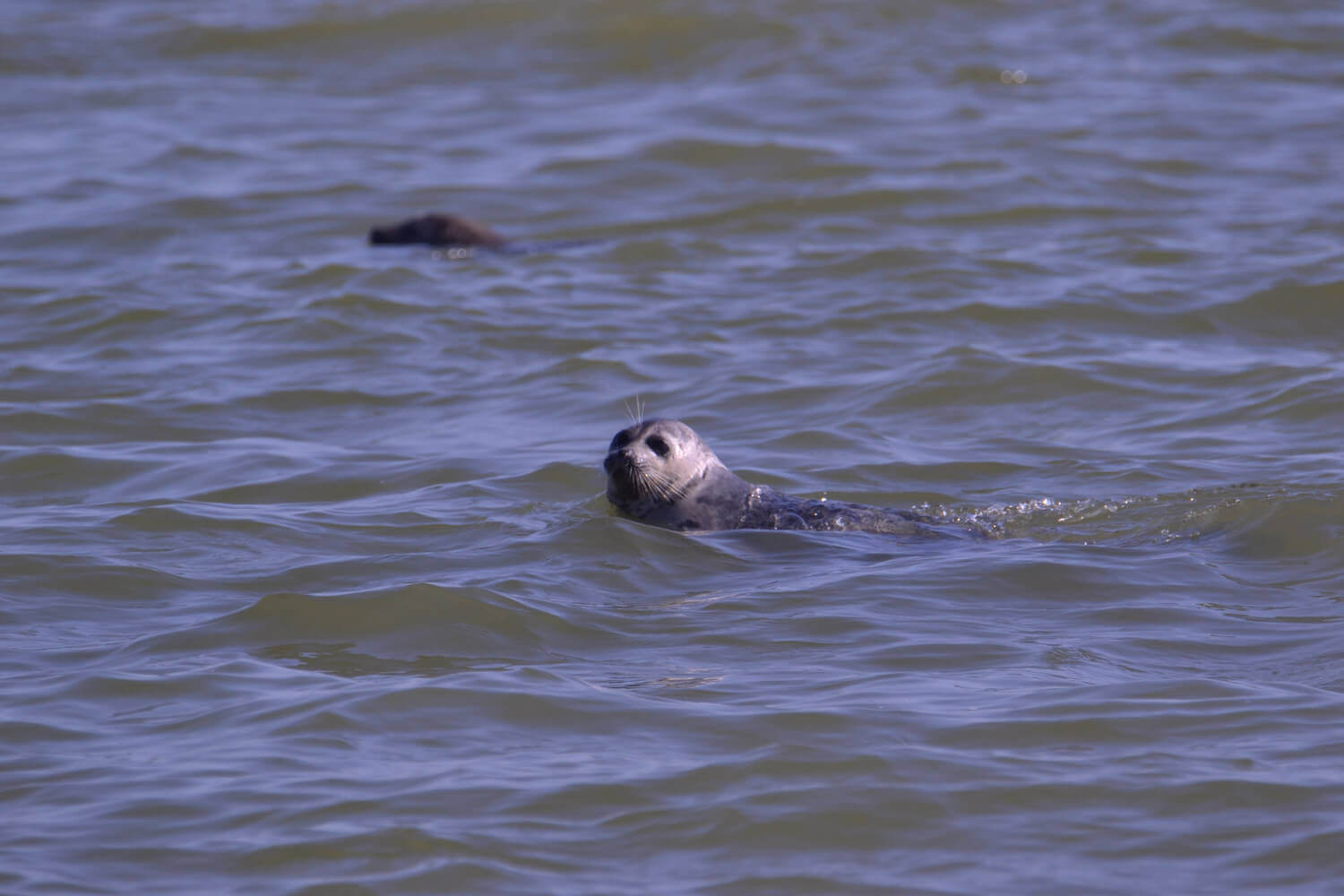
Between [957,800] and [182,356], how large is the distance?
21.7 ft

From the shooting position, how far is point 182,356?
9938 millimetres

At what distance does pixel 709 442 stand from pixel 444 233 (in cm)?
446

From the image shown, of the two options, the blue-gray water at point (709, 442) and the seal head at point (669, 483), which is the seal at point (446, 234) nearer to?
the blue-gray water at point (709, 442)

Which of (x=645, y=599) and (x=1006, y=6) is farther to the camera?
(x=1006, y=6)

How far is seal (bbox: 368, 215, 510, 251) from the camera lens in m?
12.4

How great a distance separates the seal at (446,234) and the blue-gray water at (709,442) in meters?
0.25

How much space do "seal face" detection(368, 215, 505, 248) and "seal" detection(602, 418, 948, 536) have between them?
5445mm

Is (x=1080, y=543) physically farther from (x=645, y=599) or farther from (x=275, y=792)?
(x=275, y=792)

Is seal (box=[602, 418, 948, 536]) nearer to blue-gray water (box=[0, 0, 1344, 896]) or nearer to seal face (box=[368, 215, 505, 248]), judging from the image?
blue-gray water (box=[0, 0, 1344, 896])

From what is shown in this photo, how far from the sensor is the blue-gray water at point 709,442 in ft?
14.4

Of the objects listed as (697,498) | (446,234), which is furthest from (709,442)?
(446,234)

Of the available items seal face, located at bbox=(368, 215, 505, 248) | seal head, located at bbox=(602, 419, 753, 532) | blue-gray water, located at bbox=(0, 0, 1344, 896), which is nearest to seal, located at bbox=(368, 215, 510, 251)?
seal face, located at bbox=(368, 215, 505, 248)

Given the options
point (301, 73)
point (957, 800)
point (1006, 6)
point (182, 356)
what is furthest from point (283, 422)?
point (1006, 6)

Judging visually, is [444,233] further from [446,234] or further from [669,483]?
[669,483]
